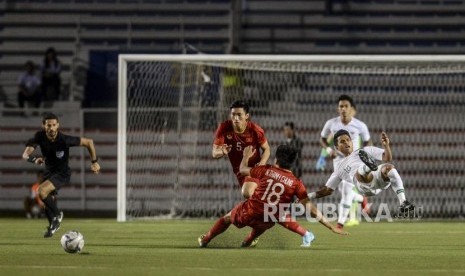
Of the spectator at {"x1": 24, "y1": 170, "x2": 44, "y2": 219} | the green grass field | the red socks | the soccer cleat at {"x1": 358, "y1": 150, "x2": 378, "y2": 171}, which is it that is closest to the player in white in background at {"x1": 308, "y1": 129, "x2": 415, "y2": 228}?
the soccer cleat at {"x1": 358, "y1": 150, "x2": 378, "y2": 171}

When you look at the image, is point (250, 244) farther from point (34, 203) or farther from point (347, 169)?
point (34, 203)

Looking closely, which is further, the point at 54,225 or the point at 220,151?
the point at 54,225

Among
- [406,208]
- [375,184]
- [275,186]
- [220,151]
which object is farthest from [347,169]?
[275,186]

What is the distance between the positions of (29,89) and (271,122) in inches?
231

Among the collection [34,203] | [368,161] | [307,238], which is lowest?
[34,203]

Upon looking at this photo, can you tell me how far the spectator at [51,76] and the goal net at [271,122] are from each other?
2105mm

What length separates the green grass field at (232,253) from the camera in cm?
961

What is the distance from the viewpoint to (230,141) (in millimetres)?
14086

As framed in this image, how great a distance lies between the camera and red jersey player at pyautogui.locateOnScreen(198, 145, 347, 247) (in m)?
12.2

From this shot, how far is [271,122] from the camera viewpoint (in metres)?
23.2

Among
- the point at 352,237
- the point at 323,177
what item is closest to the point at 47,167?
the point at 352,237

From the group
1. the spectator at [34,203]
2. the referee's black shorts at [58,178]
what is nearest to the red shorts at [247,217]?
the referee's black shorts at [58,178]

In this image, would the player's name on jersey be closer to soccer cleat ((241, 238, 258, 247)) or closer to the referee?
soccer cleat ((241, 238, 258, 247))

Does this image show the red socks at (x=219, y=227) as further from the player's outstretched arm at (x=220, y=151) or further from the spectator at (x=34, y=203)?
the spectator at (x=34, y=203)
